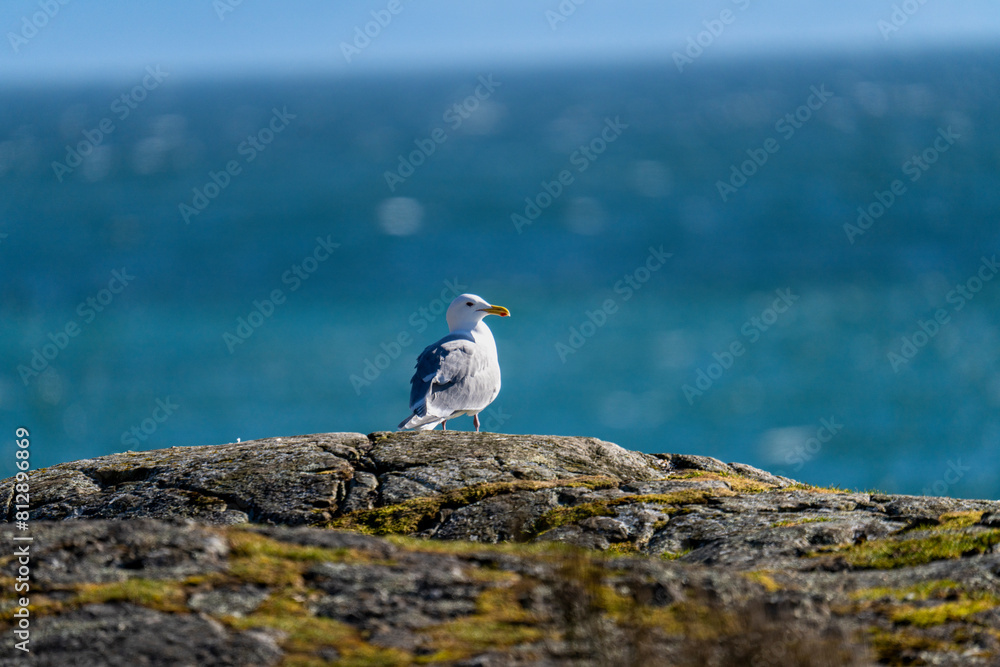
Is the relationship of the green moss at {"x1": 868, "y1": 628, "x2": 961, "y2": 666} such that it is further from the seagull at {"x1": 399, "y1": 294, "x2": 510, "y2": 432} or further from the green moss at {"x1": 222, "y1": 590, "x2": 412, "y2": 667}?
the seagull at {"x1": 399, "y1": 294, "x2": 510, "y2": 432}

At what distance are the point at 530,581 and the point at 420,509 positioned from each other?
3263 mm

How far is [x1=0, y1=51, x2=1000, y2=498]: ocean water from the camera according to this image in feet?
176

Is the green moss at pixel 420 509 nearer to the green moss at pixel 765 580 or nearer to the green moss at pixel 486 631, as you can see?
the green moss at pixel 765 580

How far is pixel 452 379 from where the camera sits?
45.3 ft

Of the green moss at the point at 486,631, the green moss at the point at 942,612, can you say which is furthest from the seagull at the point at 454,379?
the green moss at the point at 942,612

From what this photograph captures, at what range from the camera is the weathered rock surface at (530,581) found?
17.1ft

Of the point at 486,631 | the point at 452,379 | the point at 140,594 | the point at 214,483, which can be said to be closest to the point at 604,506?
the point at 486,631

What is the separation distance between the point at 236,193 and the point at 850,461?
7310 cm

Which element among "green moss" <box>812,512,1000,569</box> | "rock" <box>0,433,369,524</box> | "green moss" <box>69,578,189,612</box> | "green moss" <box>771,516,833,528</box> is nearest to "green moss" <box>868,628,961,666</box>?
"green moss" <box>812,512,1000,569</box>

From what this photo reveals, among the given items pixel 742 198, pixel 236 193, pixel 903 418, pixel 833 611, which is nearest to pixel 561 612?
pixel 833 611

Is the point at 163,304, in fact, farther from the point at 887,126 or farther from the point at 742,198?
the point at 887,126

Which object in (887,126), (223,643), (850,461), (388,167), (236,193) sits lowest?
(223,643)

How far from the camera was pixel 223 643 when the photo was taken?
530 cm

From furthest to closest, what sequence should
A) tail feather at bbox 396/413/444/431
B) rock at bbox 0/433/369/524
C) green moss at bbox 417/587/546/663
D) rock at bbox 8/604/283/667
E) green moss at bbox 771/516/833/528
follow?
1. tail feather at bbox 396/413/444/431
2. rock at bbox 0/433/369/524
3. green moss at bbox 771/516/833/528
4. green moss at bbox 417/587/546/663
5. rock at bbox 8/604/283/667
